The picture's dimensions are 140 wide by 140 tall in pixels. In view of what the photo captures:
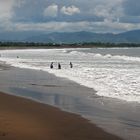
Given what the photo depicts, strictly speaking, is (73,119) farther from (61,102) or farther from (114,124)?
(61,102)

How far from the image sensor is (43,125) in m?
11.8

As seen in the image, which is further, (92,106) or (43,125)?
(92,106)

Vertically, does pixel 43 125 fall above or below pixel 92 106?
above

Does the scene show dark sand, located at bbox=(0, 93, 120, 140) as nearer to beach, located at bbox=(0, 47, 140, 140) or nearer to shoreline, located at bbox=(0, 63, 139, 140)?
beach, located at bbox=(0, 47, 140, 140)

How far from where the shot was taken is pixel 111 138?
10414 millimetres

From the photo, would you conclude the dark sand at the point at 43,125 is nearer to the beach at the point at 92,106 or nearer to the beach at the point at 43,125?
the beach at the point at 43,125

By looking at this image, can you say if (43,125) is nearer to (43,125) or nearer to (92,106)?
(43,125)

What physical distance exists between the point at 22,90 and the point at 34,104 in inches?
234

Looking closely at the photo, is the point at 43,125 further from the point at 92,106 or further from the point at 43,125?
the point at 92,106

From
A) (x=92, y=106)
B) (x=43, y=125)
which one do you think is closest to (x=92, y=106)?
(x=92, y=106)

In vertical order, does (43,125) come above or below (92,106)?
above

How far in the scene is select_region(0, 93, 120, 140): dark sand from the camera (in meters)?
10.4

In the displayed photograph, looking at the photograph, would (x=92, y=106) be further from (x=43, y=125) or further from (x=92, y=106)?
(x=43, y=125)

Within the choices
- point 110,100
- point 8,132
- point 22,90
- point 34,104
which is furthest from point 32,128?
point 22,90
